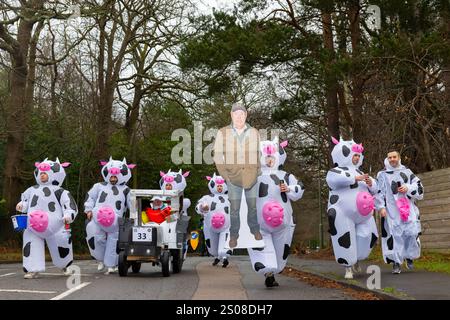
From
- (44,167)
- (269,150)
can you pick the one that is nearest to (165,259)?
(44,167)

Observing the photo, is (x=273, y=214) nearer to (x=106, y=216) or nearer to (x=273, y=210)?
(x=273, y=210)

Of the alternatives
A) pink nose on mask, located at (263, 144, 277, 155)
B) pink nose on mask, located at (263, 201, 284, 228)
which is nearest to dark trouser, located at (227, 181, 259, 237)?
pink nose on mask, located at (263, 201, 284, 228)

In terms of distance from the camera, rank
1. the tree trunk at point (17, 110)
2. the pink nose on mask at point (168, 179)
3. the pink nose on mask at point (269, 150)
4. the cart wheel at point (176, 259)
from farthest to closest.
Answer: the tree trunk at point (17, 110), the pink nose on mask at point (168, 179), the cart wheel at point (176, 259), the pink nose on mask at point (269, 150)

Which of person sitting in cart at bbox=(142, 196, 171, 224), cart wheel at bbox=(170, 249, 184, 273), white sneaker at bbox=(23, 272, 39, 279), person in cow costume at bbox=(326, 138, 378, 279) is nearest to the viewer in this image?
person in cow costume at bbox=(326, 138, 378, 279)

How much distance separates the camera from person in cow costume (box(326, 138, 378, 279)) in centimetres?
1284

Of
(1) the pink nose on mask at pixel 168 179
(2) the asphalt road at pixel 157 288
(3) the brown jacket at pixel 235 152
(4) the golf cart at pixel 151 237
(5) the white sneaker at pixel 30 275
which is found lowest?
(2) the asphalt road at pixel 157 288

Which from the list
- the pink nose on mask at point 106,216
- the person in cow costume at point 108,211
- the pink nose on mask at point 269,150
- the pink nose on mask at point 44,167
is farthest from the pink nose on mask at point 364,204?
the pink nose on mask at point 44,167

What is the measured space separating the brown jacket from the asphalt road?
73.3 inches

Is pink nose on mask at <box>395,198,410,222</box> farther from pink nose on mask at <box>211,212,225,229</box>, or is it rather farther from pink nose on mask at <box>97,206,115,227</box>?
pink nose on mask at <box>211,212,225,229</box>

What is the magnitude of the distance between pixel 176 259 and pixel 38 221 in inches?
128

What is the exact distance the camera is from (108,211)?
16.0m

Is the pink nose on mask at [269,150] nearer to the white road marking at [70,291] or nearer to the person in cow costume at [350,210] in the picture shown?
the person in cow costume at [350,210]

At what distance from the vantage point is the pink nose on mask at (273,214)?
11.9 meters
